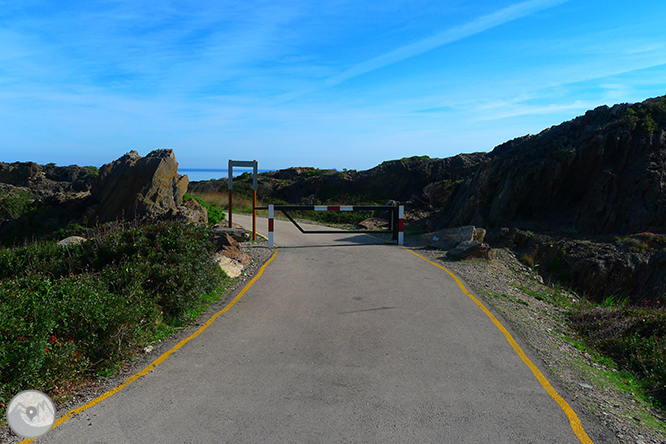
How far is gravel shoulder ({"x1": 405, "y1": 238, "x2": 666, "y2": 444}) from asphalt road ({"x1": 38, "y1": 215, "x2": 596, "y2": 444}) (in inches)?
16.6

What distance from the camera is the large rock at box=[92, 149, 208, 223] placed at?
1702cm

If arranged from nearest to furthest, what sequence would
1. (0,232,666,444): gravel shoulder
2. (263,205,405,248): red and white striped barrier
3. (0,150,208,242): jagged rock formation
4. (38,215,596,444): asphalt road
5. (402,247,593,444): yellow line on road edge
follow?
(38,215,596,444): asphalt road < (402,247,593,444): yellow line on road edge < (0,232,666,444): gravel shoulder < (263,205,405,248): red and white striped barrier < (0,150,208,242): jagged rock formation

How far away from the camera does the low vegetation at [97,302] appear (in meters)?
4.70

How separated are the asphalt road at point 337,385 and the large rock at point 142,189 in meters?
10.0

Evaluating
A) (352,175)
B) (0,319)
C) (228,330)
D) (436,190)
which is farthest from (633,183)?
(352,175)

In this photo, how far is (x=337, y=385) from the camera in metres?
5.14

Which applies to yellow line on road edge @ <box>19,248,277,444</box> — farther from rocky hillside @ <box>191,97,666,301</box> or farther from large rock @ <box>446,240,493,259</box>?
rocky hillside @ <box>191,97,666,301</box>

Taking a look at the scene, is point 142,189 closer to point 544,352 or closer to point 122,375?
point 122,375

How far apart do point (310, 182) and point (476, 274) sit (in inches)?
1134

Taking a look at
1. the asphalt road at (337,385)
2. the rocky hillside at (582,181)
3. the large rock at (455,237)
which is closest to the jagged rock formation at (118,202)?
the large rock at (455,237)

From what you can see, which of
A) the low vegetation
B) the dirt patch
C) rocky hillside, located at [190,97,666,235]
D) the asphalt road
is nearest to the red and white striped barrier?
rocky hillside, located at [190,97,666,235]

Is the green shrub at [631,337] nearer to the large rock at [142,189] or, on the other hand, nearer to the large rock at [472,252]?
the large rock at [472,252]

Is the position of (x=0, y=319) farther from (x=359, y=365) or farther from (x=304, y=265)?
(x=304, y=265)

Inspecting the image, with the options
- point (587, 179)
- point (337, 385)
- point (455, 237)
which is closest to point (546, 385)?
point (337, 385)
